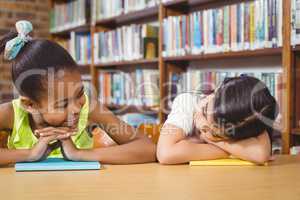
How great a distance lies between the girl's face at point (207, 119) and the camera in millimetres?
1220

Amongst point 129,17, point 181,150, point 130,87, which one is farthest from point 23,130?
point 129,17

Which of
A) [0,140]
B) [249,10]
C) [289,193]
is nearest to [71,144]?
[0,140]

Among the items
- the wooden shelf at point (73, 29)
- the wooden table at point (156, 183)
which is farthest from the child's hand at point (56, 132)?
the wooden shelf at point (73, 29)

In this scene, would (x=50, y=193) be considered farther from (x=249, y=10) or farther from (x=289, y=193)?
(x=249, y=10)

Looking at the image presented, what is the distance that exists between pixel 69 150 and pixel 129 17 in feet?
7.95

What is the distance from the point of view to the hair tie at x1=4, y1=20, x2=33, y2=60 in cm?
115

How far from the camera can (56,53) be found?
1.19 m

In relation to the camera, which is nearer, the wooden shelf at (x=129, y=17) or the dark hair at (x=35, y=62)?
the dark hair at (x=35, y=62)

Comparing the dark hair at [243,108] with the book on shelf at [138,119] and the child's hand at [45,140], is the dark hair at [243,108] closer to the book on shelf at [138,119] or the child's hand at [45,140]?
the child's hand at [45,140]

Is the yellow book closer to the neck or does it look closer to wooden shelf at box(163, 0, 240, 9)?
the neck

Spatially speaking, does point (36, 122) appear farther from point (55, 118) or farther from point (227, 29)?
point (227, 29)

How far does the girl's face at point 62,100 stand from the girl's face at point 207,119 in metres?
0.35

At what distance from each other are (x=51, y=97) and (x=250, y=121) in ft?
1.79

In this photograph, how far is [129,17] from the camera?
345 centimetres
